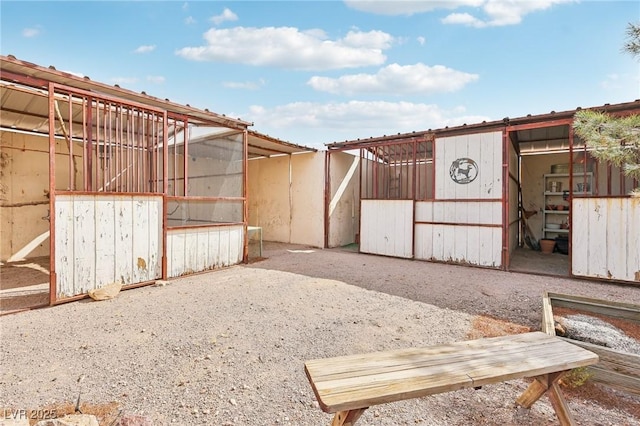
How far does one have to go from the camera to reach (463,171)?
20.8 ft

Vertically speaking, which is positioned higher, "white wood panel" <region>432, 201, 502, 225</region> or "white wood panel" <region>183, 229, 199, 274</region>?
"white wood panel" <region>432, 201, 502, 225</region>

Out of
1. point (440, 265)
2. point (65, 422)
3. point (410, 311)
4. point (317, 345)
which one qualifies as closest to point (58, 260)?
point (65, 422)

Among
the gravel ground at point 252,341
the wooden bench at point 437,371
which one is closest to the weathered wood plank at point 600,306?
the gravel ground at point 252,341

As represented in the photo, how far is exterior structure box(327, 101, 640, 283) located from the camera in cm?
486

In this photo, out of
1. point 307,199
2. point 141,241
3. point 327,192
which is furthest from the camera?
point 307,199

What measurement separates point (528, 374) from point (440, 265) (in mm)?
5030

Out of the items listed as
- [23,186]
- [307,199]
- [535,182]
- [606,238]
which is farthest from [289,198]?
[535,182]

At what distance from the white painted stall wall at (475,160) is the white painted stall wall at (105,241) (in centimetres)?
567

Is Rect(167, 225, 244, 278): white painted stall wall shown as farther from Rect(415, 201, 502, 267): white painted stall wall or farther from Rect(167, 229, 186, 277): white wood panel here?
Rect(415, 201, 502, 267): white painted stall wall

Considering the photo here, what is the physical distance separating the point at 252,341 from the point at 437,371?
1752 mm

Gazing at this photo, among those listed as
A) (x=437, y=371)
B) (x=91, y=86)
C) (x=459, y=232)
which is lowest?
(x=437, y=371)

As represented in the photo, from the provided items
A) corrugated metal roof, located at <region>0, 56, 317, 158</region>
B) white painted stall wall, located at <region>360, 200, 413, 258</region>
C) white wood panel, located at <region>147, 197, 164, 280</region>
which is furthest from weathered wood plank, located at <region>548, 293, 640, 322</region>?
corrugated metal roof, located at <region>0, 56, 317, 158</region>

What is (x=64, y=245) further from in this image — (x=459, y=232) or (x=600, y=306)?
(x=459, y=232)

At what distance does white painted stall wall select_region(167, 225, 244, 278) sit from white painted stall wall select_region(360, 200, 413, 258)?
3.24 m
